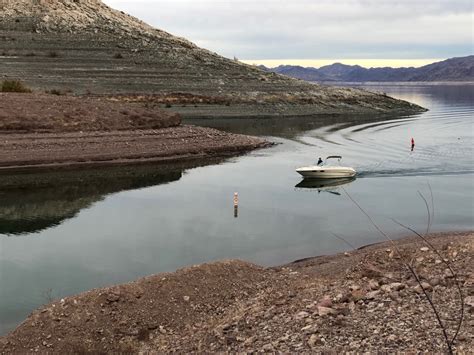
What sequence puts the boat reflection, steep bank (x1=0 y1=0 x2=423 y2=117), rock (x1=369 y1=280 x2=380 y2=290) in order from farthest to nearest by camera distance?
steep bank (x1=0 y1=0 x2=423 y2=117) < the boat reflection < rock (x1=369 y1=280 x2=380 y2=290)

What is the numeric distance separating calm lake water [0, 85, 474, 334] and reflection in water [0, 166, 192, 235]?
0.23 ft

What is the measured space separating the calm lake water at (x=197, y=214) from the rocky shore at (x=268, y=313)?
10.3 feet

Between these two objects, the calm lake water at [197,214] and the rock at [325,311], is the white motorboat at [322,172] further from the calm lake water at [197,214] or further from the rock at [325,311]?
the rock at [325,311]

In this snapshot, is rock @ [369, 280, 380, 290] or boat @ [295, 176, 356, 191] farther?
boat @ [295, 176, 356, 191]

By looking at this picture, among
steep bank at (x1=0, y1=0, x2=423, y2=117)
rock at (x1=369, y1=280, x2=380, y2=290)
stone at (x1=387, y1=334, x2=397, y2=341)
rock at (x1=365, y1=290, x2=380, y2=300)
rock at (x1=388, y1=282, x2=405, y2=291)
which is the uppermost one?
steep bank at (x1=0, y1=0, x2=423, y2=117)

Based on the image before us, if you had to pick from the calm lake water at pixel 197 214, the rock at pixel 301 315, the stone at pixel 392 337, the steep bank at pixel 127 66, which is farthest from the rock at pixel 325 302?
the steep bank at pixel 127 66

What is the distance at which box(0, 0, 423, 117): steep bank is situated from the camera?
274ft

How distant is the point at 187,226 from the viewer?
83.8ft

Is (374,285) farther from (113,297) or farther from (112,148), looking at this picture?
(112,148)

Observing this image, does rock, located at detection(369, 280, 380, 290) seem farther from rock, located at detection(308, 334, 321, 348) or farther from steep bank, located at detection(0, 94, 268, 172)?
steep bank, located at detection(0, 94, 268, 172)

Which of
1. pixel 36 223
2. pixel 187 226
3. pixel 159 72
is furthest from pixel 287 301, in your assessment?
pixel 159 72

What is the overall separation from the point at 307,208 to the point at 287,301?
16.9 meters

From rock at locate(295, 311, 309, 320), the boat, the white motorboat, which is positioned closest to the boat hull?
the white motorboat

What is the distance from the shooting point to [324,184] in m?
37.5
